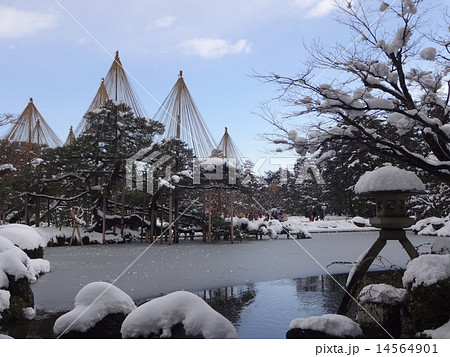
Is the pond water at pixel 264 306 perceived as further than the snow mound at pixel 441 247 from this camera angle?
No

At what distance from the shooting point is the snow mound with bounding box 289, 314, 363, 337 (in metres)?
3.44

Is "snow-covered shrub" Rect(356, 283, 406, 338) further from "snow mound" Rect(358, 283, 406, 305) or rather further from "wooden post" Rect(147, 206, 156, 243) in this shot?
"wooden post" Rect(147, 206, 156, 243)

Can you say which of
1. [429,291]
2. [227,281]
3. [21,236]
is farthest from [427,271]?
[21,236]

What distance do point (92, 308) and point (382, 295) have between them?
2.77m

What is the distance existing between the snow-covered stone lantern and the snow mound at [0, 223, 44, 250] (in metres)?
5.78

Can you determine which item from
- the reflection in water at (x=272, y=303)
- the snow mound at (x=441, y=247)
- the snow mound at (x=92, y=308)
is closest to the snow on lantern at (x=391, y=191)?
the snow mound at (x=441, y=247)

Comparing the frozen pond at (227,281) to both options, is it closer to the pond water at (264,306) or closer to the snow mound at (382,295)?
the pond water at (264,306)

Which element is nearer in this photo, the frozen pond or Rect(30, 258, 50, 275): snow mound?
the frozen pond

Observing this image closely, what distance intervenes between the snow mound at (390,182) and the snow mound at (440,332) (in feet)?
4.68

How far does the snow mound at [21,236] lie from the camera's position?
733cm

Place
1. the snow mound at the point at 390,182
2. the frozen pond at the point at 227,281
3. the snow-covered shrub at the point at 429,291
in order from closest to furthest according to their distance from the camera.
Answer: the snow-covered shrub at the point at 429,291 → the snow mound at the point at 390,182 → the frozen pond at the point at 227,281

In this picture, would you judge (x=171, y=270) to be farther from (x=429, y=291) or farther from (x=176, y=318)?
(x=429, y=291)

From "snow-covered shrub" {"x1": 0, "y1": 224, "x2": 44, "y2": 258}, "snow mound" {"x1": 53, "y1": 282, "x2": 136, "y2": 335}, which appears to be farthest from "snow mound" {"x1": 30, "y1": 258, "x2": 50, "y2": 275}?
"snow mound" {"x1": 53, "y1": 282, "x2": 136, "y2": 335}

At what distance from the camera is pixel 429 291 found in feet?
11.0
